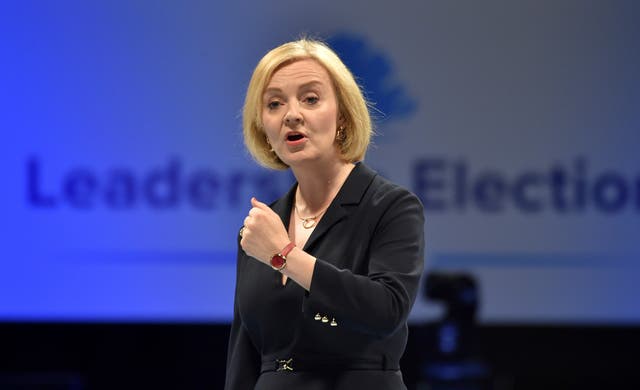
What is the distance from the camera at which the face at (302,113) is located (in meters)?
2.22

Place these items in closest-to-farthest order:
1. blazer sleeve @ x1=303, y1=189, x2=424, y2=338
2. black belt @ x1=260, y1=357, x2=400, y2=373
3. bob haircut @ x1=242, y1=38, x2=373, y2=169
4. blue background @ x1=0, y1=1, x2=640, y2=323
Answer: blazer sleeve @ x1=303, y1=189, x2=424, y2=338 < black belt @ x1=260, y1=357, x2=400, y2=373 < bob haircut @ x1=242, y1=38, x2=373, y2=169 < blue background @ x1=0, y1=1, x2=640, y2=323

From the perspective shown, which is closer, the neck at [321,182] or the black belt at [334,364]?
the black belt at [334,364]

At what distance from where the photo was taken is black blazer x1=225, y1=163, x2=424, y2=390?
79.3 inches

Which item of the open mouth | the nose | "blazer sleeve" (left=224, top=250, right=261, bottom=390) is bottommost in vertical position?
"blazer sleeve" (left=224, top=250, right=261, bottom=390)

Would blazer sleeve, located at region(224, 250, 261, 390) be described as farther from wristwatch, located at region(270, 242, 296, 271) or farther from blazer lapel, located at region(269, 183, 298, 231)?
wristwatch, located at region(270, 242, 296, 271)

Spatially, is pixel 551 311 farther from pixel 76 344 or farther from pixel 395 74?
pixel 76 344

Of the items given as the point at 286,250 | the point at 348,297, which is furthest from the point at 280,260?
the point at 348,297

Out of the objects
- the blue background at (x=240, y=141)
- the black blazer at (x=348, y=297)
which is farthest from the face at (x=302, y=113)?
the blue background at (x=240, y=141)

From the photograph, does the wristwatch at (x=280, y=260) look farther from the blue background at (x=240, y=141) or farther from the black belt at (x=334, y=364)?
the blue background at (x=240, y=141)

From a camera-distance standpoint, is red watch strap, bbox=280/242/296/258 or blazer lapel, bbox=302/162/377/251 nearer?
red watch strap, bbox=280/242/296/258

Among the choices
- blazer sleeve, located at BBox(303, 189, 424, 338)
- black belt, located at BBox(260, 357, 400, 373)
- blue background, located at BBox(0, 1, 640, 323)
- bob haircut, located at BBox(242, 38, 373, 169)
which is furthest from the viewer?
blue background, located at BBox(0, 1, 640, 323)

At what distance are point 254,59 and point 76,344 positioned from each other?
1907 millimetres

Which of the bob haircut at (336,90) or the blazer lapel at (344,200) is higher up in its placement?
the bob haircut at (336,90)

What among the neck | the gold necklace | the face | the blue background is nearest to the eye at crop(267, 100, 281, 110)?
the face
